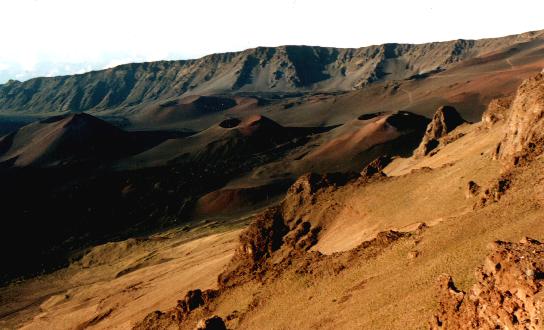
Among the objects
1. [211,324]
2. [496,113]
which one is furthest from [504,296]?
[496,113]

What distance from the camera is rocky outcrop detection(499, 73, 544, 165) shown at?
37969mm

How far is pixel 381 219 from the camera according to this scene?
143ft

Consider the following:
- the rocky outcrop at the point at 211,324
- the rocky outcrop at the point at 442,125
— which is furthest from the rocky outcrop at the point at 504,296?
the rocky outcrop at the point at 442,125

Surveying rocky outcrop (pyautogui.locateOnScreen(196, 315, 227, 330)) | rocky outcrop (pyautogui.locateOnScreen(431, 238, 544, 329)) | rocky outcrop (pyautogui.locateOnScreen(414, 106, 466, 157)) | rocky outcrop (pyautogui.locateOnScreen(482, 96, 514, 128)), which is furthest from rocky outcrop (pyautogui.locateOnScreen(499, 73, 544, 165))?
rocky outcrop (pyautogui.locateOnScreen(414, 106, 466, 157))

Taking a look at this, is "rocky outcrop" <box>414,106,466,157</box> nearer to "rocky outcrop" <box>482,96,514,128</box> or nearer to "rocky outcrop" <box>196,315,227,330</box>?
"rocky outcrop" <box>482,96,514,128</box>

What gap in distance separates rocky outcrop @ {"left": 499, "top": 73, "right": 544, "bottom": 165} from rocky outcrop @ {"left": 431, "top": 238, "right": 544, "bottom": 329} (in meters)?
18.5

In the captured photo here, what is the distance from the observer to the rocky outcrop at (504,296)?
17844 mm

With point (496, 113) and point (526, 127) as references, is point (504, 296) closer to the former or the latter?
point (526, 127)

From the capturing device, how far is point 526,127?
4069 cm

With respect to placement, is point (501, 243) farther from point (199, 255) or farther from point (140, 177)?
point (140, 177)

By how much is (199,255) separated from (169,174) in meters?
80.2

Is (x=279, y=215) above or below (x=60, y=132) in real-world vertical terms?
below

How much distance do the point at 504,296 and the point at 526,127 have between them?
25945 millimetres

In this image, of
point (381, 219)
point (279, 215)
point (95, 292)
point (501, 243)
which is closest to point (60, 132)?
point (95, 292)
